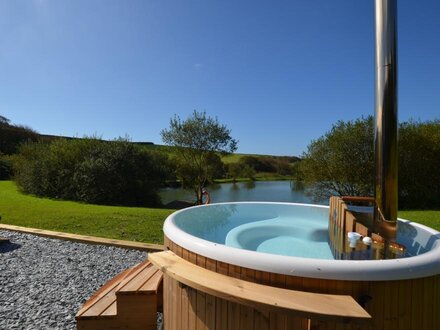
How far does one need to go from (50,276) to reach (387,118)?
4050 millimetres

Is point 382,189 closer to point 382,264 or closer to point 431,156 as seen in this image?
point 382,264

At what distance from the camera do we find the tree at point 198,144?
42.0ft

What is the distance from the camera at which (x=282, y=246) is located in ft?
9.88

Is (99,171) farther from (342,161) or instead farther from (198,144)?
(342,161)

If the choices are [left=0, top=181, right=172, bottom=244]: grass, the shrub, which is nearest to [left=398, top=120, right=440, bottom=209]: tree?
[left=0, top=181, right=172, bottom=244]: grass

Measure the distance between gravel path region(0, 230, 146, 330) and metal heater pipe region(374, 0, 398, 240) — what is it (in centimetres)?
289

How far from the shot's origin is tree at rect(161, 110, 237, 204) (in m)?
12.8

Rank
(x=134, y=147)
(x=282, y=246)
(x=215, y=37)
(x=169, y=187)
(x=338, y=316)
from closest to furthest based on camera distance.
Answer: (x=338, y=316) → (x=282, y=246) → (x=215, y=37) → (x=134, y=147) → (x=169, y=187)

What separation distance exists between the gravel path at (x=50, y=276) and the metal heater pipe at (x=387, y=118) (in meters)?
2.89

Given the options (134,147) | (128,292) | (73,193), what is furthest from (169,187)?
(128,292)

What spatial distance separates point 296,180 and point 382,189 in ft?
40.3

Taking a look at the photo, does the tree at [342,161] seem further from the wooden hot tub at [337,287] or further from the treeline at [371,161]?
the wooden hot tub at [337,287]

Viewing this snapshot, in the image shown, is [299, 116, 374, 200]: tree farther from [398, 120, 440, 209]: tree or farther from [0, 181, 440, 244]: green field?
[0, 181, 440, 244]: green field

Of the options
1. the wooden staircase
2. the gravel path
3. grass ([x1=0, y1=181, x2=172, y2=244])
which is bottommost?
the gravel path
